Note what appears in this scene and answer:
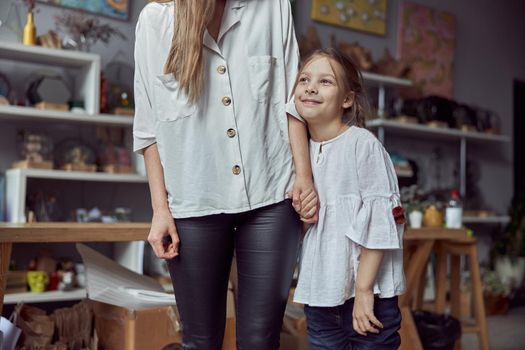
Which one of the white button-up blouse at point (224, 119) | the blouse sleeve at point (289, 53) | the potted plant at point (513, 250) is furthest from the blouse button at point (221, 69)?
the potted plant at point (513, 250)

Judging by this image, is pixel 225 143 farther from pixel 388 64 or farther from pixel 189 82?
pixel 388 64

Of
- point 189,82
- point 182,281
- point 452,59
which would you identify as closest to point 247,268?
point 182,281

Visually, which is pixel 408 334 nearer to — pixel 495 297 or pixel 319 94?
pixel 319 94

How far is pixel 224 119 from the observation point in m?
1.25

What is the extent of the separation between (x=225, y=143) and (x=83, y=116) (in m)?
2.04

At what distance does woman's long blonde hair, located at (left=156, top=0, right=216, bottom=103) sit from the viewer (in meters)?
1.20

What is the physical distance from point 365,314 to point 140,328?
92cm

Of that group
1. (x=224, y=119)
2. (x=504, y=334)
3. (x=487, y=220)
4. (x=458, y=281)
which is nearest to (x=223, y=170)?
(x=224, y=119)

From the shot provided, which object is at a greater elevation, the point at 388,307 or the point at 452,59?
the point at 452,59

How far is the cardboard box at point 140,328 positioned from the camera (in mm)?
1914

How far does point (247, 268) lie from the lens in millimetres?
1258

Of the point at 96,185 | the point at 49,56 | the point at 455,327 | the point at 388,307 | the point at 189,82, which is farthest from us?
the point at 96,185

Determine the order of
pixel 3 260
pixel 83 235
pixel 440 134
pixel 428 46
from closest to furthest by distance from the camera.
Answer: pixel 3 260 → pixel 83 235 → pixel 440 134 → pixel 428 46

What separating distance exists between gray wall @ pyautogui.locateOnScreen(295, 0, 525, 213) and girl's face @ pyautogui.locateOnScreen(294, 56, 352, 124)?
3934mm
